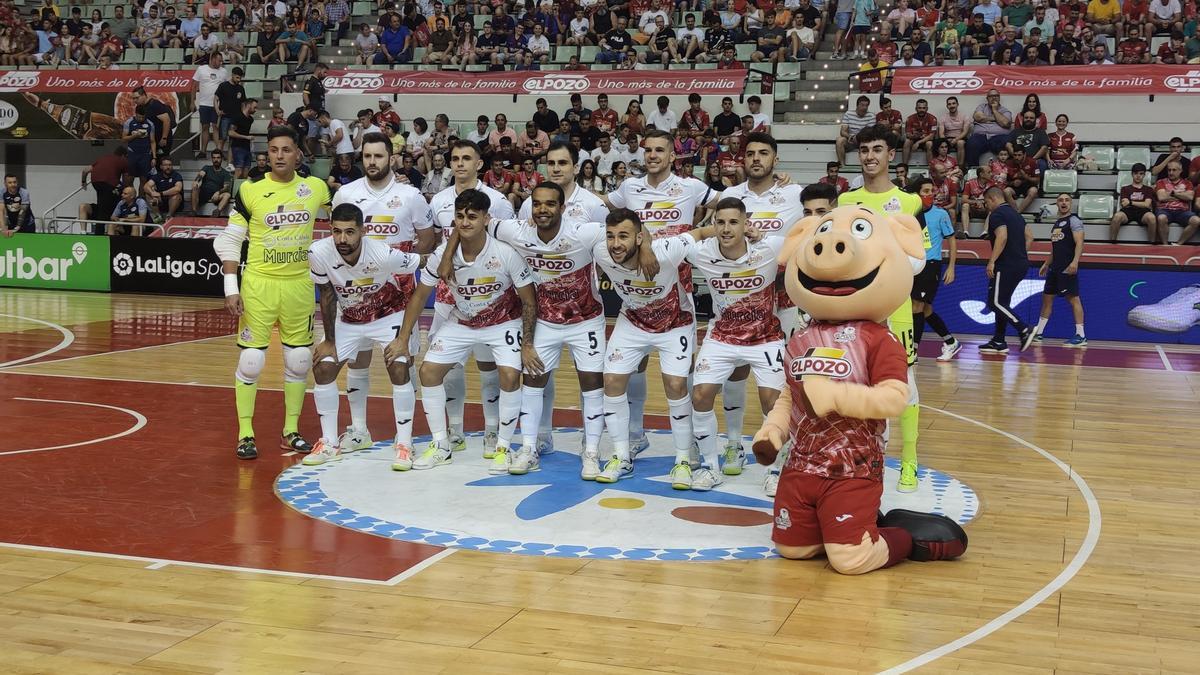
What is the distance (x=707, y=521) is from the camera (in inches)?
287

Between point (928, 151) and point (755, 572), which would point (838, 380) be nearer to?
point (755, 572)

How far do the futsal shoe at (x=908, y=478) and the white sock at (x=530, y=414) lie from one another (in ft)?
8.25

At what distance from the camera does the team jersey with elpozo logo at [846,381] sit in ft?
20.9

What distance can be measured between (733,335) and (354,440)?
305cm

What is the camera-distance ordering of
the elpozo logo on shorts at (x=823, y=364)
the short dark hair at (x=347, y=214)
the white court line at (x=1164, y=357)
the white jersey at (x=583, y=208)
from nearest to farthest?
the elpozo logo on shorts at (x=823, y=364)
the short dark hair at (x=347, y=214)
the white jersey at (x=583, y=208)
the white court line at (x=1164, y=357)

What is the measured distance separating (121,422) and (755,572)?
5998mm

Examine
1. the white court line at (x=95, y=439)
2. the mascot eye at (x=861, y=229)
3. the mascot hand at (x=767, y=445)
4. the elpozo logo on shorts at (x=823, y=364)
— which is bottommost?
the white court line at (x=95, y=439)

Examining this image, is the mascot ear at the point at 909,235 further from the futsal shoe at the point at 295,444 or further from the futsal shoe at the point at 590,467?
the futsal shoe at the point at 295,444

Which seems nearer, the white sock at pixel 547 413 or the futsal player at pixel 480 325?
the futsal player at pixel 480 325

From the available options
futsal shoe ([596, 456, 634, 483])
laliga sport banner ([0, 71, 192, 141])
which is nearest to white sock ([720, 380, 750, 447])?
futsal shoe ([596, 456, 634, 483])

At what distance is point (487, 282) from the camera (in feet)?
27.8

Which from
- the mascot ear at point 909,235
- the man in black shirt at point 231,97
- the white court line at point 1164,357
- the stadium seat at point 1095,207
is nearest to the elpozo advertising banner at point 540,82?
the man in black shirt at point 231,97

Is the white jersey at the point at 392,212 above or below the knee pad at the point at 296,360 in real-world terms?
above

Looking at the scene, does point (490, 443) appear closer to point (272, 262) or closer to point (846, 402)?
point (272, 262)
